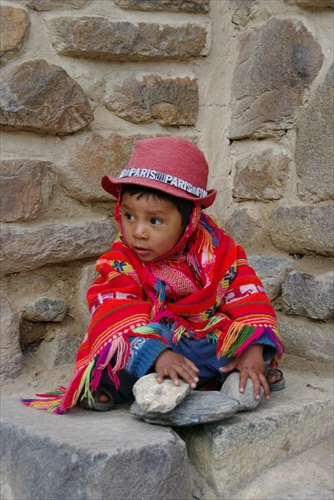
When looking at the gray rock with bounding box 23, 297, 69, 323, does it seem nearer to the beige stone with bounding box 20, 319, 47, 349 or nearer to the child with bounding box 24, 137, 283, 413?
the beige stone with bounding box 20, 319, 47, 349

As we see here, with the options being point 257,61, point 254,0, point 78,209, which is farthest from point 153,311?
point 254,0

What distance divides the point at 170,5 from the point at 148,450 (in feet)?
4.59

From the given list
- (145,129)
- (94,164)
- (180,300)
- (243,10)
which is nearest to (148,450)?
(180,300)

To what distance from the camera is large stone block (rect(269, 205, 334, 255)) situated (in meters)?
1.96

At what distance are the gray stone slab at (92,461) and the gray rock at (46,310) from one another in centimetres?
50

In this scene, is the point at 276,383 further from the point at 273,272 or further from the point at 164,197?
the point at 164,197

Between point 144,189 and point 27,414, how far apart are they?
0.64 m

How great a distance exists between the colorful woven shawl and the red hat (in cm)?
8

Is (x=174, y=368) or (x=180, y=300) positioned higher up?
(x=180, y=300)

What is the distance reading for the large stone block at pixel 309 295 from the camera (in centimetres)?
195

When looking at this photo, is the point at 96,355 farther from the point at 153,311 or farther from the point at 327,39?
the point at 327,39

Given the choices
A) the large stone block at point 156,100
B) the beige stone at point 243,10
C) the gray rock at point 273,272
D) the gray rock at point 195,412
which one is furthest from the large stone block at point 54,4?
the gray rock at point 195,412

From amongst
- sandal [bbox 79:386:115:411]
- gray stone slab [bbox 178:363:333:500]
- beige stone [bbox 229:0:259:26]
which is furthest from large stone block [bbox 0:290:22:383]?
beige stone [bbox 229:0:259:26]

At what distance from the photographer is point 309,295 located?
200cm
